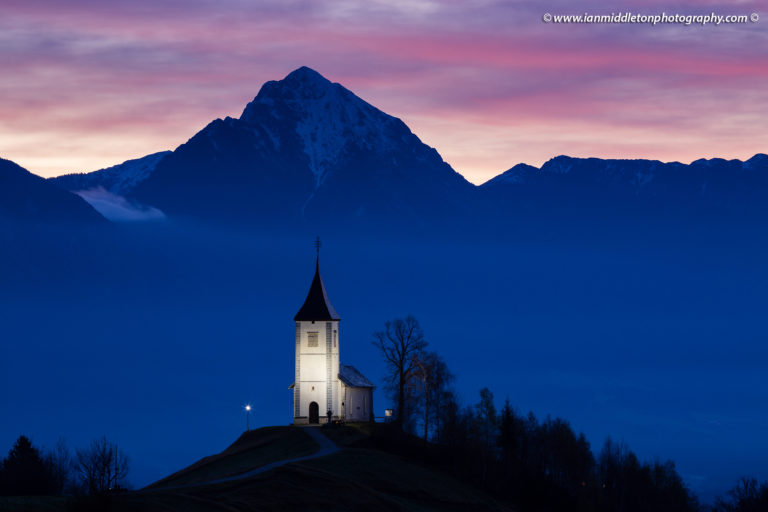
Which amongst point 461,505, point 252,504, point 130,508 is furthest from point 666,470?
point 130,508

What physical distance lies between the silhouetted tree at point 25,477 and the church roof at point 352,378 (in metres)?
34.5

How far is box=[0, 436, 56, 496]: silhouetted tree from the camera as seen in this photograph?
10750 cm

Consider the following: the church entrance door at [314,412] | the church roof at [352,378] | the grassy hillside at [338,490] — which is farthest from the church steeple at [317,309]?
the grassy hillside at [338,490]

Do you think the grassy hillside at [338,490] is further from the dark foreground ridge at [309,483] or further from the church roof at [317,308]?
the church roof at [317,308]

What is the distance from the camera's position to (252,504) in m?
86.0

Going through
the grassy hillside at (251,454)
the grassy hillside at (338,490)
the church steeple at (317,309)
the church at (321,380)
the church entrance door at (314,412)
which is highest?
the church steeple at (317,309)

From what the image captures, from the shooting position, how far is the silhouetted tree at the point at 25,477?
10750cm

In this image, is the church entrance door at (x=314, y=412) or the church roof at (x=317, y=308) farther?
the church roof at (x=317, y=308)

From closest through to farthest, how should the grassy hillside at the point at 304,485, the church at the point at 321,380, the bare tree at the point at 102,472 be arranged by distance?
the grassy hillside at the point at 304,485 → the bare tree at the point at 102,472 → the church at the point at 321,380

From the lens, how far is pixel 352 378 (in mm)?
137375

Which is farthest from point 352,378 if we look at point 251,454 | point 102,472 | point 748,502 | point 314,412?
point 102,472

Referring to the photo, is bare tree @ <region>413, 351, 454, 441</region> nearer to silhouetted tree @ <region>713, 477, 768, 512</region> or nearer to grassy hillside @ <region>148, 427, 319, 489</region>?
grassy hillside @ <region>148, 427, 319, 489</region>

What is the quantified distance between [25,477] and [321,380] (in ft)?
121

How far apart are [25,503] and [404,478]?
139 ft
